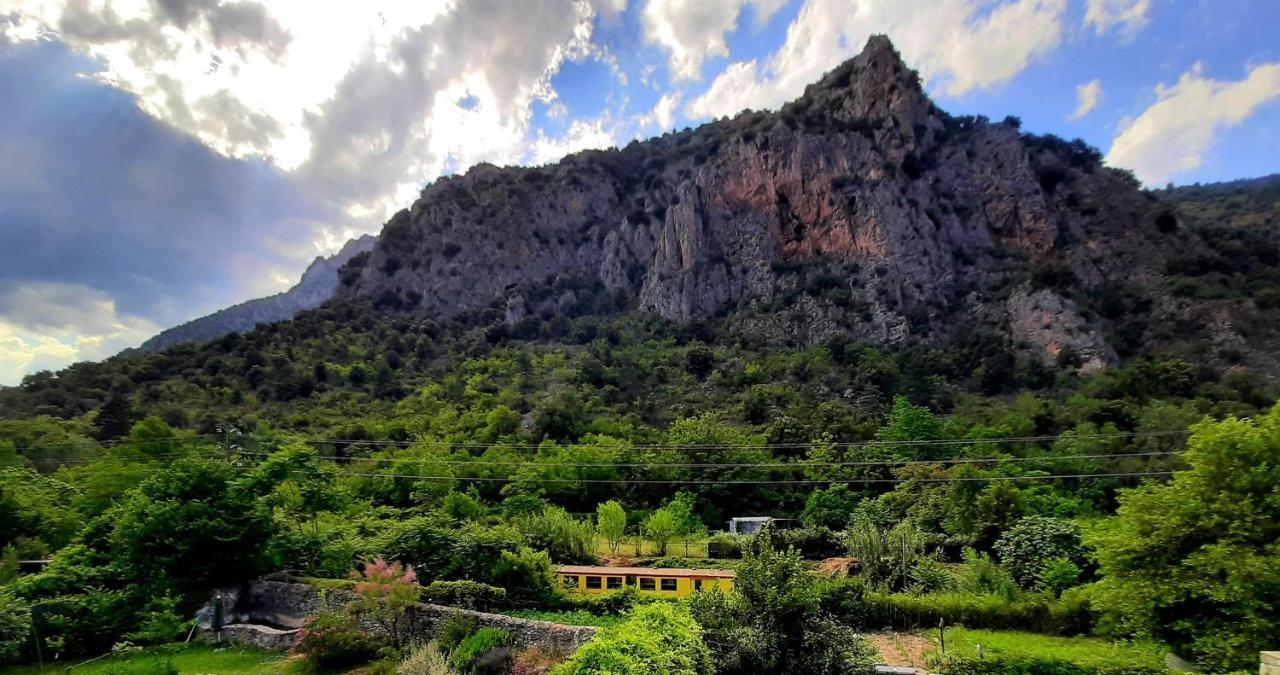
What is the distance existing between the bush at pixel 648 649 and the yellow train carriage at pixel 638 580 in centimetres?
853

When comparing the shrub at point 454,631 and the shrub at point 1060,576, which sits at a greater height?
the shrub at point 454,631

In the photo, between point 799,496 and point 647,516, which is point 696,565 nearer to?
→ point 647,516

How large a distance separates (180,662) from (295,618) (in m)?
2.65

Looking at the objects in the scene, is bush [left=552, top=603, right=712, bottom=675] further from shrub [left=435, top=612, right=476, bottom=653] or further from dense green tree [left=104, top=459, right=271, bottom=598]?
dense green tree [left=104, top=459, right=271, bottom=598]

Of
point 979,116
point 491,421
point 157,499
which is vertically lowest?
point 157,499

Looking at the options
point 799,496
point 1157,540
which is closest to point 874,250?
point 799,496

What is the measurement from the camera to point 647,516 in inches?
1271

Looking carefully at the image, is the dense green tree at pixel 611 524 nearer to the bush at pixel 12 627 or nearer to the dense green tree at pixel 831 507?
the dense green tree at pixel 831 507

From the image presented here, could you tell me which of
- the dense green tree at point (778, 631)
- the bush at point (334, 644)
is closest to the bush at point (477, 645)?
the bush at point (334, 644)

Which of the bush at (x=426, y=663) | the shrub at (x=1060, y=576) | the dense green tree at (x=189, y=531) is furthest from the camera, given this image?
the shrub at (x=1060, y=576)

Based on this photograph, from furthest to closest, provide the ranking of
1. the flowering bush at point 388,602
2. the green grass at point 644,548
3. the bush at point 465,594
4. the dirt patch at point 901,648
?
1. the green grass at point 644,548
2. the bush at point 465,594
3. the flowering bush at point 388,602
4. the dirt patch at point 901,648

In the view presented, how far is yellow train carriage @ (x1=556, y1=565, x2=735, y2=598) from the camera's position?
18.3 metres

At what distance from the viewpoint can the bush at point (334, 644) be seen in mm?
12898

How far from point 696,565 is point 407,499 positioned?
1712cm
